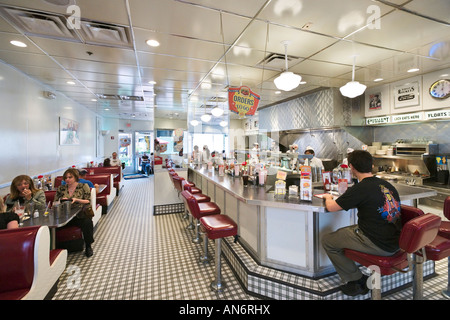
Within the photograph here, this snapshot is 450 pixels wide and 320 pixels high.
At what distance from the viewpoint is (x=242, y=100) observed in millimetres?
3566

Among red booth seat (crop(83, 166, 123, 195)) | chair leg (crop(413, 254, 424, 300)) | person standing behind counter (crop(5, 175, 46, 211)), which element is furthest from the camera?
red booth seat (crop(83, 166, 123, 195))

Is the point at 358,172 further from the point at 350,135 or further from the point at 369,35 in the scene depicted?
the point at 350,135

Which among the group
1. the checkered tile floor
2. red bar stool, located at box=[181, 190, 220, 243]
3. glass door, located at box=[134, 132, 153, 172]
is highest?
glass door, located at box=[134, 132, 153, 172]

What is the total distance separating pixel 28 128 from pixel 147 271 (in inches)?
173

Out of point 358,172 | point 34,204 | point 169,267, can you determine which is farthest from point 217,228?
point 34,204

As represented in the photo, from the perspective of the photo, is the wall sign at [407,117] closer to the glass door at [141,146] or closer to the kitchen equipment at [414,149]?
the kitchen equipment at [414,149]

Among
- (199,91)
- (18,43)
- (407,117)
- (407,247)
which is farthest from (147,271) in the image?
(407,117)

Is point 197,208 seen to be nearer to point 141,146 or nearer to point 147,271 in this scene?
point 147,271

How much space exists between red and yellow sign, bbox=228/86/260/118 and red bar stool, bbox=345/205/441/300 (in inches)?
97.9

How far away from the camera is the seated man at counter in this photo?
1.73 metres

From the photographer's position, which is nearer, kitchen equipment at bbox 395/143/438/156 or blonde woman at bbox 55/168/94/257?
blonde woman at bbox 55/168/94/257

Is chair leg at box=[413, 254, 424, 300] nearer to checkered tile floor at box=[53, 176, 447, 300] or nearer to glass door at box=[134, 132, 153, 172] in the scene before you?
checkered tile floor at box=[53, 176, 447, 300]

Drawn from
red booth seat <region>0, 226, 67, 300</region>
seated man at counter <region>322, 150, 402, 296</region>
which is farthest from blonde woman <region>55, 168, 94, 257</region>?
seated man at counter <region>322, 150, 402, 296</region>

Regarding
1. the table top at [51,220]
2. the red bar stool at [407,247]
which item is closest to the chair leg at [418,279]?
the red bar stool at [407,247]
